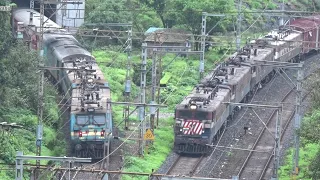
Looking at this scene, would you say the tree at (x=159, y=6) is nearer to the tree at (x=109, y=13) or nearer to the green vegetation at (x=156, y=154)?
the tree at (x=109, y=13)

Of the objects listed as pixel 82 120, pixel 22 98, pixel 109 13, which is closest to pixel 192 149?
pixel 82 120

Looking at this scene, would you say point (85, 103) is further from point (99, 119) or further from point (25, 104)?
point (25, 104)

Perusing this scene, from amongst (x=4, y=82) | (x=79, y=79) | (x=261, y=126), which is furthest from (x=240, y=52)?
(x=4, y=82)

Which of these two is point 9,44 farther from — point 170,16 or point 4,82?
point 170,16

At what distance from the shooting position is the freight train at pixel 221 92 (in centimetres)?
4019

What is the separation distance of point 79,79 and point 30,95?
7.63 ft

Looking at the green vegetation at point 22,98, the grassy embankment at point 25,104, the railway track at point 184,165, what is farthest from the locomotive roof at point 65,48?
the railway track at point 184,165

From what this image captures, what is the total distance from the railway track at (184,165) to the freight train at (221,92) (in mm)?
482

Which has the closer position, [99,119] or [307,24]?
[99,119]

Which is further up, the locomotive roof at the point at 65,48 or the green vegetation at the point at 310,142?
the locomotive roof at the point at 65,48

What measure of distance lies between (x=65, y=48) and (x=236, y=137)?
11088 mm

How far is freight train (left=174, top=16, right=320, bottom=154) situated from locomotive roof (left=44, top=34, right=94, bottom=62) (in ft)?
21.5

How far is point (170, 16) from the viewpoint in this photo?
67188 mm

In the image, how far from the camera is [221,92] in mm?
44125
